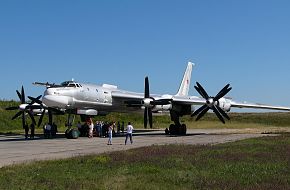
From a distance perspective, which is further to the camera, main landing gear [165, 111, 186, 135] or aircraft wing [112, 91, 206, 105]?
main landing gear [165, 111, 186, 135]

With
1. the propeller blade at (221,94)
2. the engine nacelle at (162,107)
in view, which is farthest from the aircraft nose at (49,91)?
the propeller blade at (221,94)

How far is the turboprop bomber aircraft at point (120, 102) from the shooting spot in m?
32.8

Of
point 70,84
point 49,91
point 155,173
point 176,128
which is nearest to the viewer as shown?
point 155,173

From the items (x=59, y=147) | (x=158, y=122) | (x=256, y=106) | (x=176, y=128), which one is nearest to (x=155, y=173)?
(x=59, y=147)

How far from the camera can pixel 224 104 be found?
123 ft

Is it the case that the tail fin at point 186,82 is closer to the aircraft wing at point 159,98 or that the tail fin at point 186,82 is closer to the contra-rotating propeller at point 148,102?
the aircraft wing at point 159,98

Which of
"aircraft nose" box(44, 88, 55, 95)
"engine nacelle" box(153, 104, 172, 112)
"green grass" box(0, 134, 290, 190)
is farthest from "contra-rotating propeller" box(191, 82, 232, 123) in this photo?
"green grass" box(0, 134, 290, 190)

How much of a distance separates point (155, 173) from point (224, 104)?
2581 centimetres

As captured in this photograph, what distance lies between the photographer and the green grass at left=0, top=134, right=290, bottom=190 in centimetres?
1066

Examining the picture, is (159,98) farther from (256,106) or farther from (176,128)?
(256,106)

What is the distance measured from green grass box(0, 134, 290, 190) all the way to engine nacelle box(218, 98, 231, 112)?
65.3 feet

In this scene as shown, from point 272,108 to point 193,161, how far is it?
26.6 metres

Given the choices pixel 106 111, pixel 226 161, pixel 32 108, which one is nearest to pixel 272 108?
pixel 106 111

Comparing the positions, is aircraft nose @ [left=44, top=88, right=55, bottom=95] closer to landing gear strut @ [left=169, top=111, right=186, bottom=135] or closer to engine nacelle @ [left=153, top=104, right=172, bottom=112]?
engine nacelle @ [left=153, top=104, right=172, bottom=112]
